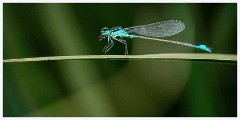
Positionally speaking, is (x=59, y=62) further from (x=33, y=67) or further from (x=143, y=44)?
(x=143, y=44)

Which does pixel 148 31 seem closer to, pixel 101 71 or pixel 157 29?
pixel 157 29

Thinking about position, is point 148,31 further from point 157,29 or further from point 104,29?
point 104,29

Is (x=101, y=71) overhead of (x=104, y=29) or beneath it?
beneath

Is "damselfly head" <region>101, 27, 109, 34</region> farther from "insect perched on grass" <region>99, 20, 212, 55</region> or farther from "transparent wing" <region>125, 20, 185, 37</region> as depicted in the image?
"transparent wing" <region>125, 20, 185, 37</region>

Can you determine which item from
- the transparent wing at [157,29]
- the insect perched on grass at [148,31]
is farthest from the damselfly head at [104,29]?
the transparent wing at [157,29]

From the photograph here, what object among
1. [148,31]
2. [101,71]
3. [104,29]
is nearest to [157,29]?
[148,31]

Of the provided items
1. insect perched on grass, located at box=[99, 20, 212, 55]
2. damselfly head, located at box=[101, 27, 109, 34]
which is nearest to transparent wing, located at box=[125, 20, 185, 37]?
insect perched on grass, located at box=[99, 20, 212, 55]

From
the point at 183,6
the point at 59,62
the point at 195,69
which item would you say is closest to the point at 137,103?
the point at 195,69

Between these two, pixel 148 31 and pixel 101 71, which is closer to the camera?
pixel 101 71
